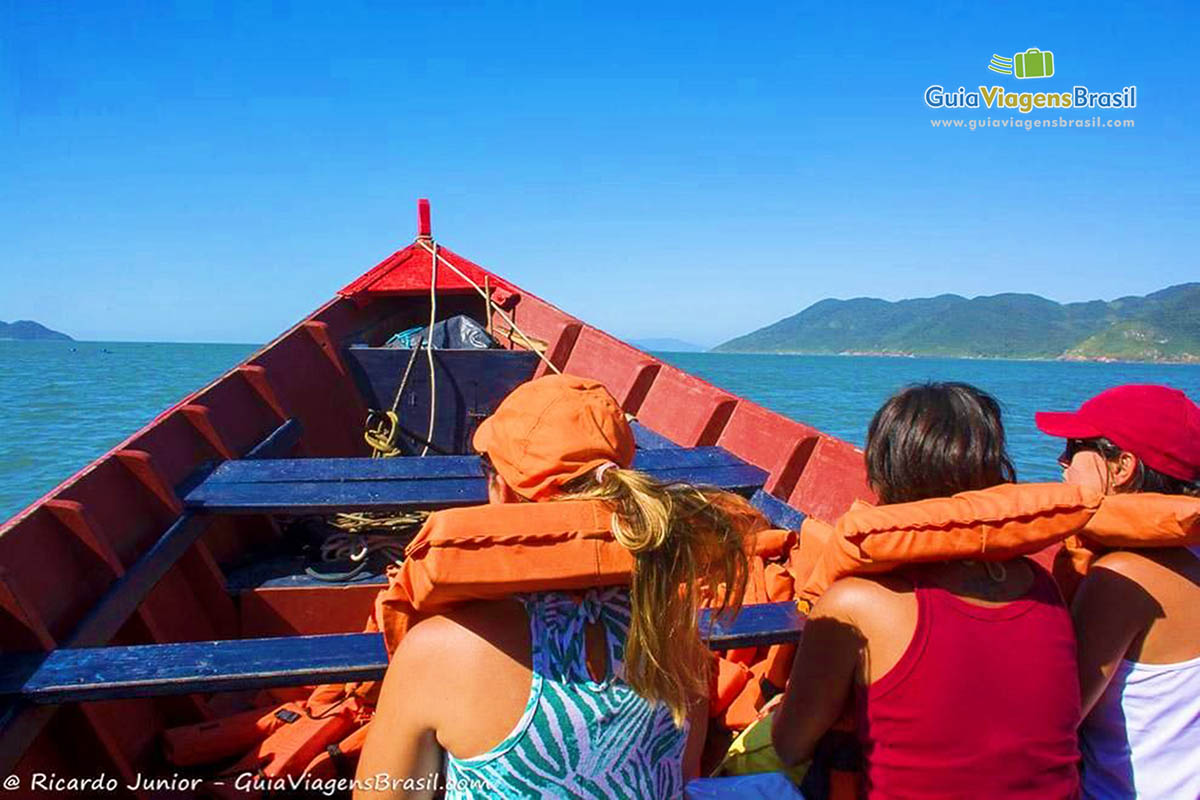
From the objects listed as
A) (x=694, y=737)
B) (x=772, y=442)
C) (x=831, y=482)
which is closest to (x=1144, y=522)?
(x=694, y=737)

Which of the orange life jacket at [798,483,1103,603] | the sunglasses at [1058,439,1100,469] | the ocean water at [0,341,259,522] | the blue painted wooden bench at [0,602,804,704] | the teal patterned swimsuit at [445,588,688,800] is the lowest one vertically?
the ocean water at [0,341,259,522]

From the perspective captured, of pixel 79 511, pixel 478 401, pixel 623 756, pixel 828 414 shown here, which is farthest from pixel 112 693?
pixel 828 414

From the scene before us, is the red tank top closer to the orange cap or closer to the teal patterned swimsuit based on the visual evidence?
the teal patterned swimsuit

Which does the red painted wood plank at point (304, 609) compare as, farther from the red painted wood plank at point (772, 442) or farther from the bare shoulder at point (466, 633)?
the bare shoulder at point (466, 633)

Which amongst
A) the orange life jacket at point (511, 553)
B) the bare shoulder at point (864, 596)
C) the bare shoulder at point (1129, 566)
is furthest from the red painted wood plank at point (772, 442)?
the orange life jacket at point (511, 553)

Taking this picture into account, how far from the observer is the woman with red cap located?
176 centimetres

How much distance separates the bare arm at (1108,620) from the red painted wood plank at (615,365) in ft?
13.0

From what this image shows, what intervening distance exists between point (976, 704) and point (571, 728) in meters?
0.76

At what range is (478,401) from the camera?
6152 millimetres

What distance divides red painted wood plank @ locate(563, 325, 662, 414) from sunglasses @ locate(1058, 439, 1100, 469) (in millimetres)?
3723

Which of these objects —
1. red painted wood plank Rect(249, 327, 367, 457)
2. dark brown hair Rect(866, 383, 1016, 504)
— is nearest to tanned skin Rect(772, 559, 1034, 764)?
dark brown hair Rect(866, 383, 1016, 504)

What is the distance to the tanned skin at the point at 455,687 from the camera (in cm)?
133

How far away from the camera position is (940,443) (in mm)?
1652

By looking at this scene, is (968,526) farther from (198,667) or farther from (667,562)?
(198,667)
